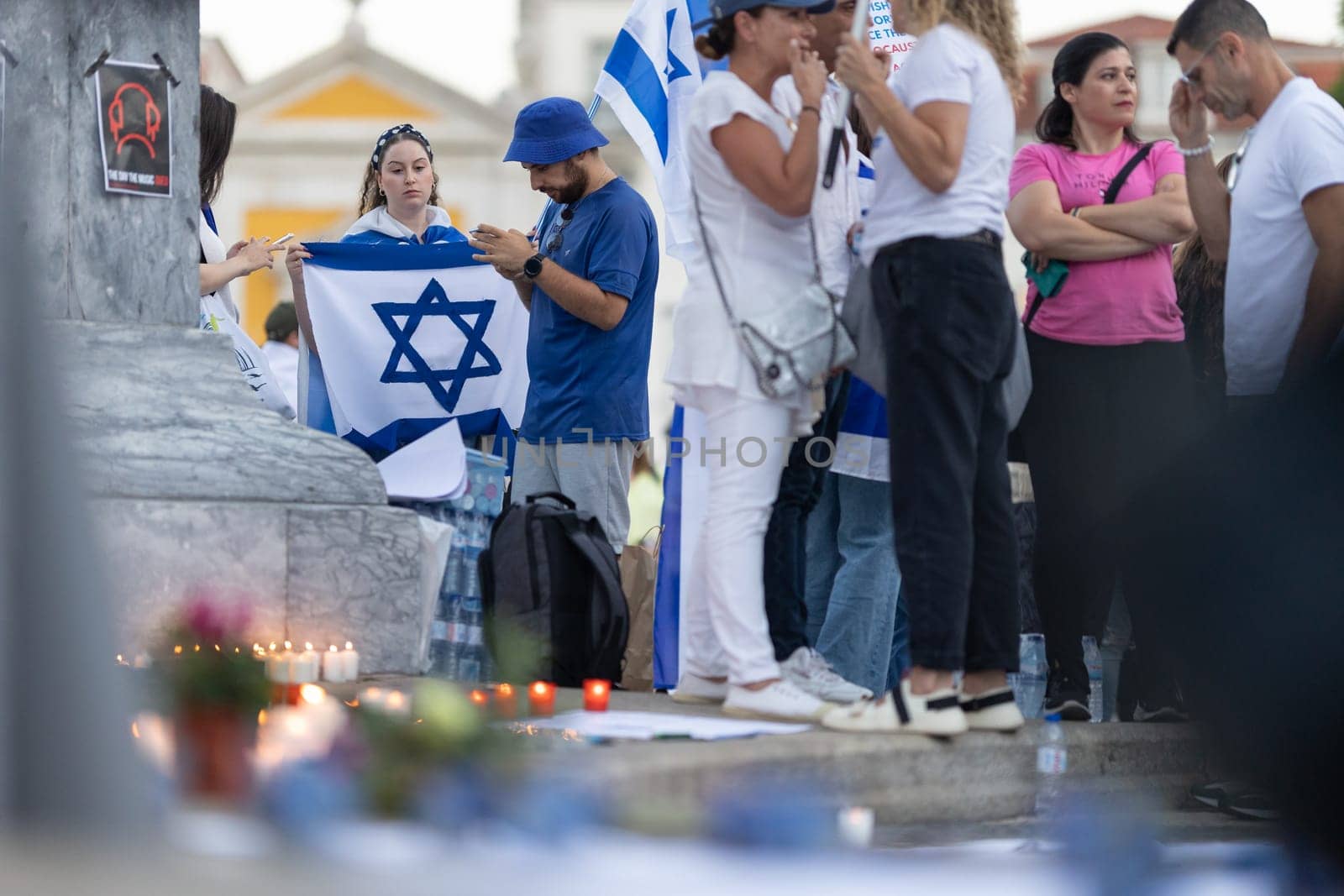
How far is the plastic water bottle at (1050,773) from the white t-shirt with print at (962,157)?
51.2 inches

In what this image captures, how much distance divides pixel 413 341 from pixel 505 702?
3210 mm

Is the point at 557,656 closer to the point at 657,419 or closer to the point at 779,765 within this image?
the point at 779,765

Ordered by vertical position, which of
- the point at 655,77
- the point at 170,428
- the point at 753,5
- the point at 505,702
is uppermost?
the point at 655,77

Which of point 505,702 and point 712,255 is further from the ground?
point 712,255

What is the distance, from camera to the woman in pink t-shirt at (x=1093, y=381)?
5.05m

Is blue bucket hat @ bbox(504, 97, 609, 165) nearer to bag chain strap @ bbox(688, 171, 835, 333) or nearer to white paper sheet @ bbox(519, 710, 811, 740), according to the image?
bag chain strap @ bbox(688, 171, 835, 333)

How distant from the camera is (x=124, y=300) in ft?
16.9

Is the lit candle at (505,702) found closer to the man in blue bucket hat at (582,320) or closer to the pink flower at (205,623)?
the pink flower at (205,623)

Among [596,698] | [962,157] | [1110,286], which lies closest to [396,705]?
[596,698]

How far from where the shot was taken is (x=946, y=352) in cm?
437

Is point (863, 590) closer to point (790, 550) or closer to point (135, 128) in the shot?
point (790, 550)

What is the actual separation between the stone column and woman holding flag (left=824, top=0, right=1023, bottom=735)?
151cm

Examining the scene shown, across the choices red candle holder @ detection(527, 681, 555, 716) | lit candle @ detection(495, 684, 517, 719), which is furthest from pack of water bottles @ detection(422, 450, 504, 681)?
lit candle @ detection(495, 684, 517, 719)

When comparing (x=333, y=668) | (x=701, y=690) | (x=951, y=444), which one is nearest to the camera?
(x=951, y=444)
